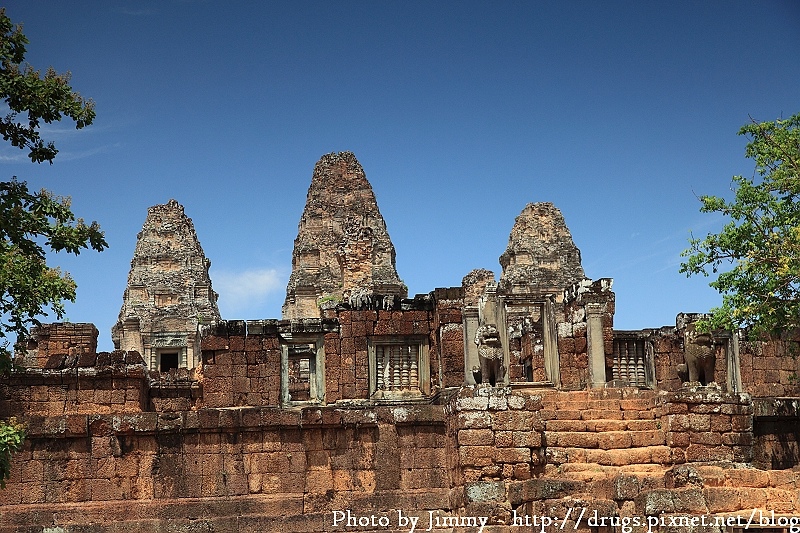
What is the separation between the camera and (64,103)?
11.5 metres

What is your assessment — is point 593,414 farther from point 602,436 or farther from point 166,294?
point 166,294

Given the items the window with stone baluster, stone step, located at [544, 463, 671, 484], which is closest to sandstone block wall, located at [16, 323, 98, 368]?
the window with stone baluster

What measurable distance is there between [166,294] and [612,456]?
97.4 feet

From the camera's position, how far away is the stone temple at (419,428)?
43.9 feet

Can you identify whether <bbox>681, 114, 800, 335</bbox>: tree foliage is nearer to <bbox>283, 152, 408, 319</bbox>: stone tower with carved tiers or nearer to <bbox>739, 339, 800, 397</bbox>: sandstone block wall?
<bbox>739, 339, 800, 397</bbox>: sandstone block wall

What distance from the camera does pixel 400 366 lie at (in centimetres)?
1916

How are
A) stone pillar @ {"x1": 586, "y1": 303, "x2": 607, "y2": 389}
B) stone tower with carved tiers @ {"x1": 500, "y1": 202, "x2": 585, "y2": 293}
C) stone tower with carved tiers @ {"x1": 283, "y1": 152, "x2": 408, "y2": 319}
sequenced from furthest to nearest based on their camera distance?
Result: stone tower with carved tiers @ {"x1": 283, "y1": 152, "x2": 408, "y2": 319} < stone tower with carved tiers @ {"x1": 500, "y1": 202, "x2": 585, "y2": 293} < stone pillar @ {"x1": 586, "y1": 303, "x2": 607, "y2": 389}

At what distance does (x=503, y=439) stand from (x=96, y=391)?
7600 mm

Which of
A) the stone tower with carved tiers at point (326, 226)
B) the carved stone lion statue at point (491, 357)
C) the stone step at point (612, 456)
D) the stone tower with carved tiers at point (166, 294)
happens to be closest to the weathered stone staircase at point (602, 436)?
the stone step at point (612, 456)

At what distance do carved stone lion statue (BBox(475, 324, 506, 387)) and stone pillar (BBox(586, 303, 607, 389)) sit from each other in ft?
14.2

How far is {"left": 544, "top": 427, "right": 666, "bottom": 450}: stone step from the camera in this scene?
14898 mm

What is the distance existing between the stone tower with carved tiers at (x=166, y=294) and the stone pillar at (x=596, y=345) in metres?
22.9

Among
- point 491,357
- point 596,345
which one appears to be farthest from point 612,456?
point 596,345

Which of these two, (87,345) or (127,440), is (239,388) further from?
(87,345)
